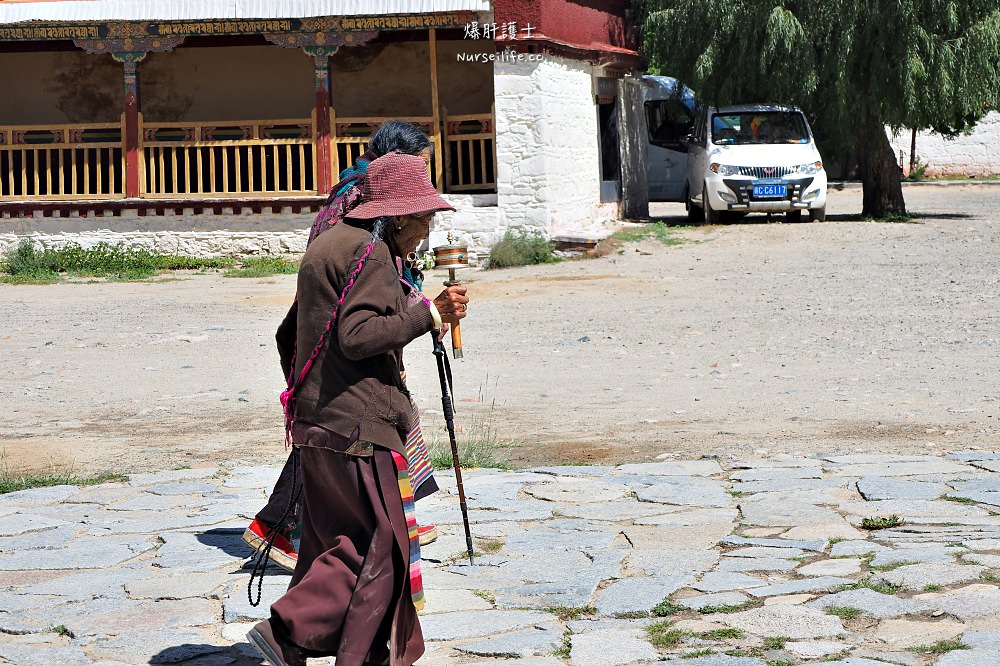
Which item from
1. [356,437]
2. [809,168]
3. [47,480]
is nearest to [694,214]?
[809,168]

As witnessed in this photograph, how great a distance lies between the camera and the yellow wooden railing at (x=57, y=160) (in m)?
19.3

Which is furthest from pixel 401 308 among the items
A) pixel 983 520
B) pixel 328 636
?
pixel 983 520

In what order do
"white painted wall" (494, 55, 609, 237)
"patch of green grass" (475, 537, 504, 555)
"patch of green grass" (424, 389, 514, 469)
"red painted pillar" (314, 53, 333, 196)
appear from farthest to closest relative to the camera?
1. "red painted pillar" (314, 53, 333, 196)
2. "white painted wall" (494, 55, 609, 237)
3. "patch of green grass" (424, 389, 514, 469)
4. "patch of green grass" (475, 537, 504, 555)

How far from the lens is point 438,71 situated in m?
20.8

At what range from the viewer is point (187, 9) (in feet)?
59.9

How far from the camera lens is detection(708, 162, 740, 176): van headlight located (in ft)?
64.0

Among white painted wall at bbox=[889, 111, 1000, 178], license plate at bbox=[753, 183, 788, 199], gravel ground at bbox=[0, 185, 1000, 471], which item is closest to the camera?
gravel ground at bbox=[0, 185, 1000, 471]

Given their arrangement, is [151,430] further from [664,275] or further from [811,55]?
[811,55]

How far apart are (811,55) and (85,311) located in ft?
36.8

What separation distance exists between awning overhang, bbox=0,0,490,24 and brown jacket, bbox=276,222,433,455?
1429 cm

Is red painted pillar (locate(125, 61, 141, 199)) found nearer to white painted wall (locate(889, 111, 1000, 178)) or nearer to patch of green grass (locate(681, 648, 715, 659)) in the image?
patch of green grass (locate(681, 648, 715, 659))

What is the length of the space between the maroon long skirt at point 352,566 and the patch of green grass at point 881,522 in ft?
7.94

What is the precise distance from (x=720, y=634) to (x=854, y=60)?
16.8m

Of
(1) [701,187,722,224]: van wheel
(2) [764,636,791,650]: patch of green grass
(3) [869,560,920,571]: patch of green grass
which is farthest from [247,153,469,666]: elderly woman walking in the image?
(1) [701,187,722,224]: van wheel
